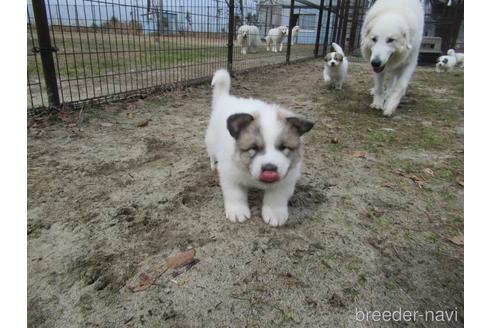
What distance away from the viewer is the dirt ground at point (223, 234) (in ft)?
4.87

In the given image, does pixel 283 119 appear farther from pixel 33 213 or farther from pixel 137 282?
pixel 33 213

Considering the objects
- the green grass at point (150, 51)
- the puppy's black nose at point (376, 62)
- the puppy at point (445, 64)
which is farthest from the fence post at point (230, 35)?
the puppy at point (445, 64)

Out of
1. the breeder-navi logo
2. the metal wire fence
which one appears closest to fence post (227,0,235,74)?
the metal wire fence

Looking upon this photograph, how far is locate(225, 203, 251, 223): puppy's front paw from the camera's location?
2.08 meters

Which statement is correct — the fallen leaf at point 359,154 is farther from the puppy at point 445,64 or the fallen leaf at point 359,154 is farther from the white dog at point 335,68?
the puppy at point 445,64

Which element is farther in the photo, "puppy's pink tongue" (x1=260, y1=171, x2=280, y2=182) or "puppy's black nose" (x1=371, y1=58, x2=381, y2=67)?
"puppy's black nose" (x1=371, y1=58, x2=381, y2=67)

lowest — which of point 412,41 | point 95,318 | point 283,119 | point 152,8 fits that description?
point 95,318

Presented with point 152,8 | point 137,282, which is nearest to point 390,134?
point 137,282

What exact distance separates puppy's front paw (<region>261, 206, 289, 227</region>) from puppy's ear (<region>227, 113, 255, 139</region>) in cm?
53

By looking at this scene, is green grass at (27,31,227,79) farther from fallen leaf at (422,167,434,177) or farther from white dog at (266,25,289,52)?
white dog at (266,25,289,52)

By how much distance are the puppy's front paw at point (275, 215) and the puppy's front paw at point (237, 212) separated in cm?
11

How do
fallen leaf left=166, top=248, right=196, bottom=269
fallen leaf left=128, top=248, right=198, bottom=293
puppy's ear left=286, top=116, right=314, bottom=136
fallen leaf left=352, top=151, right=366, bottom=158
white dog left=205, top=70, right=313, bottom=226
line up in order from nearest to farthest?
fallen leaf left=128, top=248, right=198, bottom=293
fallen leaf left=166, top=248, right=196, bottom=269
white dog left=205, top=70, right=313, bottom=226
puppy's ear left=286, top=116, right=314, bottom=136
fallen leaf left=352, top=151, right=366, bottom=158

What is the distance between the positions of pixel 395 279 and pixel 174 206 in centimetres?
142

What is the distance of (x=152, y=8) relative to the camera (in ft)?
17.0
